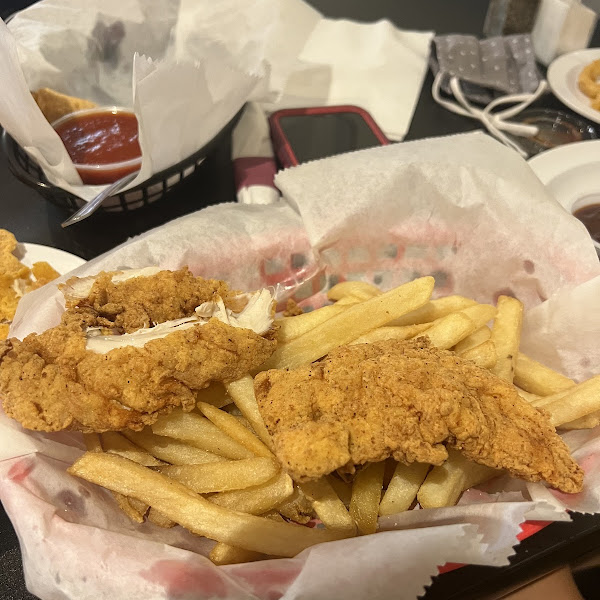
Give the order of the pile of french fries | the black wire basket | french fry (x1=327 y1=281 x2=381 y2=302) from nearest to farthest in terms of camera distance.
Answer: the pile of french fries < french fry (x1=327 y1=281 x2=381 y2=302) < the black wire basket

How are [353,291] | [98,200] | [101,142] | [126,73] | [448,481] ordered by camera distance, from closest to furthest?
1. [448,481]
2. [353,291]
3. [98,200]
4. [101,142]
5. [126,73]

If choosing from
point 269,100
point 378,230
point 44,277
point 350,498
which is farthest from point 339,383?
point 269,100

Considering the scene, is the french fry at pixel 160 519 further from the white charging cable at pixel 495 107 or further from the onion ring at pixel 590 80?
the onion ring at pixel 590 80

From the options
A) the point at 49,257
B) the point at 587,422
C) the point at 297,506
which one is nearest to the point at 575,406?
the point at 587,422

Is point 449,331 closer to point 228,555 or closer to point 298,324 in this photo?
point 298,324

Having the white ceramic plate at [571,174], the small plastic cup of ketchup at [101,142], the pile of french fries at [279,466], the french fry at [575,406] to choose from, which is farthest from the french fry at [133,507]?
the white ceramic plate at [571,174]

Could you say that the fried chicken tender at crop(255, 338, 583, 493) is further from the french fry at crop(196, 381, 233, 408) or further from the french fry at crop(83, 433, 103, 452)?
Result: the french fry at crop(83, 433, 103, 452)

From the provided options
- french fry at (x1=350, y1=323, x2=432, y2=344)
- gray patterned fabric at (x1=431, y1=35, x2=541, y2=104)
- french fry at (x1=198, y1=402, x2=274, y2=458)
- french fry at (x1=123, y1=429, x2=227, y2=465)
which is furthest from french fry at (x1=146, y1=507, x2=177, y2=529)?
gray patterned fabric at (x1=431, y1=35, x2=541, y2=104)
